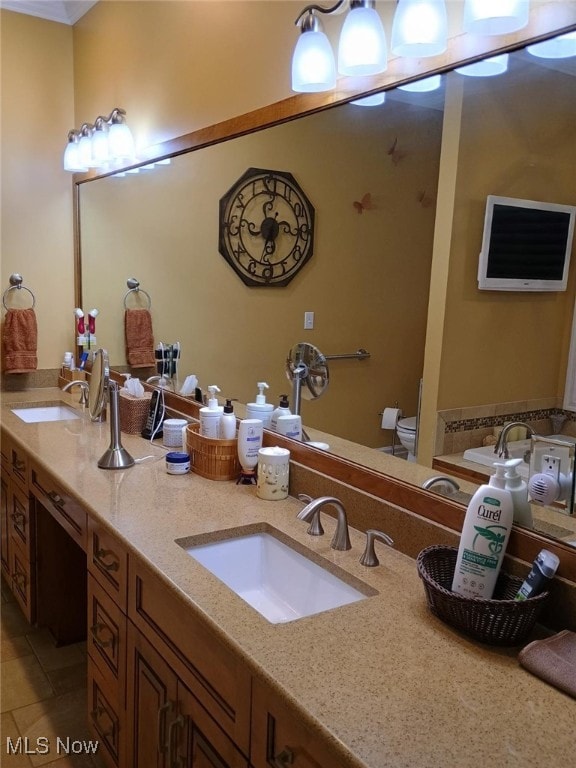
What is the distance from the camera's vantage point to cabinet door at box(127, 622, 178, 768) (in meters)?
1.35

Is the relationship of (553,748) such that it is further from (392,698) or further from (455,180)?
(455,180)

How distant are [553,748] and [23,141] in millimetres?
3363

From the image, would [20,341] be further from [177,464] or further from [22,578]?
[177,464]

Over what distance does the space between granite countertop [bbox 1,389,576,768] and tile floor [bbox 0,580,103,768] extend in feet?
3.00

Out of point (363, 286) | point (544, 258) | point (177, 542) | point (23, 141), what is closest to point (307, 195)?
point (363, 286)

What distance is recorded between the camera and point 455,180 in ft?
4.48

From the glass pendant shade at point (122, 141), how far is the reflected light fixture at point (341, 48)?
1.27 m

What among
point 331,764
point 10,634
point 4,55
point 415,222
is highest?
point 4,55

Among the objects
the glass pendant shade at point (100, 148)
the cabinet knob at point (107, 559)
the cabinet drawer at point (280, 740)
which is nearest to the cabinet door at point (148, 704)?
the cabinet knob at point (107, 559)

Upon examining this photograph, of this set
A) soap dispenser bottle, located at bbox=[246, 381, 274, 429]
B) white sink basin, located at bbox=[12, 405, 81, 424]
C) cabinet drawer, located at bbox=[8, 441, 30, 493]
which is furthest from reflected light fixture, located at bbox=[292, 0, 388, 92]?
white sink basin, located at bbox=[12, 405, 81, 424]

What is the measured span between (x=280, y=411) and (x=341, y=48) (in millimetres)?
1013

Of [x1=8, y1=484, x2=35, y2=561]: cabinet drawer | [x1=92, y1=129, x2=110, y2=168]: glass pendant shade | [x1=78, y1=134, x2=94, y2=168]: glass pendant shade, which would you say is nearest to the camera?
[x1=8, y1=484, x2=35, y2=561]: cabinet drawer

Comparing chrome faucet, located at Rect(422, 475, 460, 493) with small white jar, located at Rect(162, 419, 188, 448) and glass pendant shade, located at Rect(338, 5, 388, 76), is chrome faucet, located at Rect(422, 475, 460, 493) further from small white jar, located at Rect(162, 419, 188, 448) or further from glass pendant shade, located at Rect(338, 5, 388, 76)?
small white jar, located at Rect(162, 419, 188, 448)

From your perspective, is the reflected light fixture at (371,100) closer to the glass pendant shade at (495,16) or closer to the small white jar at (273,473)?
the glass pendant shade at (495,16)
